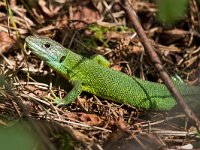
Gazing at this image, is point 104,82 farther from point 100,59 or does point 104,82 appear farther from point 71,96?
point 71,96

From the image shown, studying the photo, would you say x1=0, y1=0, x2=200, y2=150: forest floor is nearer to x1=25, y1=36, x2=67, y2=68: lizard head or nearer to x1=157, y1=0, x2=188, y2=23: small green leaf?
x1=25, y1=36, x2=67, y2=68: lizard head

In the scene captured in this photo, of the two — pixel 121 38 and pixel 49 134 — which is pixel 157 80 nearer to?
pixel 121 38

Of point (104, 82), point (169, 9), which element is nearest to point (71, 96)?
point (104, 82)

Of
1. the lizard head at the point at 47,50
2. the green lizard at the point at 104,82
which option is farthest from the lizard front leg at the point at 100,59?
the lizard head at the point at 47,50

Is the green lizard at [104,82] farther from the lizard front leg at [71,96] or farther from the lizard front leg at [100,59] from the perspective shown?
the lizard front leg at [100,59]

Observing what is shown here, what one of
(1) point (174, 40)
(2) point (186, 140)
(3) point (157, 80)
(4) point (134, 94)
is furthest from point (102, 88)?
(1) point (174, 40)

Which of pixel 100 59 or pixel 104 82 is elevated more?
pixel 100 59

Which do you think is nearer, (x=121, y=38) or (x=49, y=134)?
(x=49, y=134)
